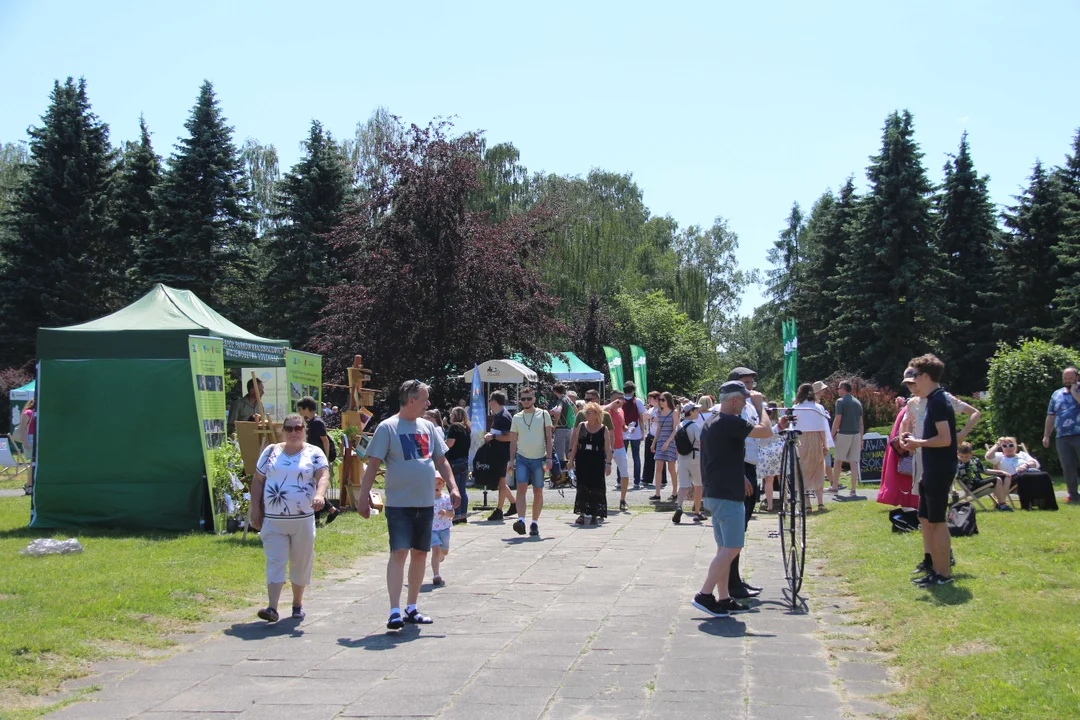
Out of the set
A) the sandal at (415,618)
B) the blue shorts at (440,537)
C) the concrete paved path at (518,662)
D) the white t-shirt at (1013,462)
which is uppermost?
the white t-shirt at (1013,462)

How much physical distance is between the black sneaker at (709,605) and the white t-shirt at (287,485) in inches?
119

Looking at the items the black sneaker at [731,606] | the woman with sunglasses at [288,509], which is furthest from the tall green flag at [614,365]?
the woman with sunglasses at [288,509]

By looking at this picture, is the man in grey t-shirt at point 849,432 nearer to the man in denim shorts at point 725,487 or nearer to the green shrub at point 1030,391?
the green shrub at point 1030,391

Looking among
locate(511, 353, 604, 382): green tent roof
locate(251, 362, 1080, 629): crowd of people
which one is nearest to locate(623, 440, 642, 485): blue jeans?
locate(251, 362, 1080, 629): crowd of people

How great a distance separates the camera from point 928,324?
41375 millimetres

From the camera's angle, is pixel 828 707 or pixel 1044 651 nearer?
pixel 828 707

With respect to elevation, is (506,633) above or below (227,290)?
below

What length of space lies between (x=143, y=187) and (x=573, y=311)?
1995cm

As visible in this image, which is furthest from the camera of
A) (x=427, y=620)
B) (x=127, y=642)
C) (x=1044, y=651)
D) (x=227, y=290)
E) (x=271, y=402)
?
(x=227, y=290)

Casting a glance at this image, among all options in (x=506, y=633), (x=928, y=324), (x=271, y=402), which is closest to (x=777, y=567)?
(x=506, y=633)

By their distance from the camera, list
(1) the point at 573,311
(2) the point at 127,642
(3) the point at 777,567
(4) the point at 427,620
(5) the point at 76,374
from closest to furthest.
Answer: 1. (2) the point at 127,642
2. (4) the point at 427,620
3. (3) the point at 777,567
4. (5) the point at 76,374
5. (1) the point at 573,311

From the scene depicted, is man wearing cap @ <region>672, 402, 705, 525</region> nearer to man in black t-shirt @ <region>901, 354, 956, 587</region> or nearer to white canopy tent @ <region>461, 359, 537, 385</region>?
man in black t-shirt @ <region>901, 354, 956, 587</region>

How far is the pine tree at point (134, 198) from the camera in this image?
42094 millimetres

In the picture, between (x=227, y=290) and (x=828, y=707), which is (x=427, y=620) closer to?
(x=828, y=707)
